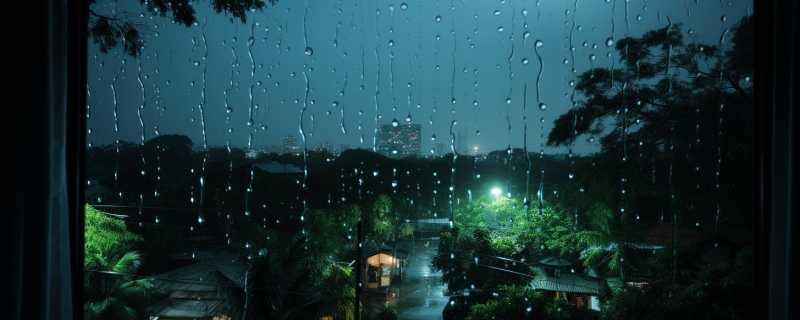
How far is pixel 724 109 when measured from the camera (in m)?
1.89

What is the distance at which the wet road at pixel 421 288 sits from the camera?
7.49ft

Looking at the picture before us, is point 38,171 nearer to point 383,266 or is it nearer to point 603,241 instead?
point 383,266

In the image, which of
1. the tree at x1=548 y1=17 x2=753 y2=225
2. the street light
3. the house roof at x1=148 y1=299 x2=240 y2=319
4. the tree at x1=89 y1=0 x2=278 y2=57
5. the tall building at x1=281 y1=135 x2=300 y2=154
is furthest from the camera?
the street light

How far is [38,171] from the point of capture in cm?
89

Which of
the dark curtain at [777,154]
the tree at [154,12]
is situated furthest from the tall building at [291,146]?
the dark curtain at [777,154]

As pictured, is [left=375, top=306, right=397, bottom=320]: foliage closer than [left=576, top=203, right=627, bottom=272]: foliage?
No

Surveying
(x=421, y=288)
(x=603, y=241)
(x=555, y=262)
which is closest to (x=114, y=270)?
(x=421, y=288)

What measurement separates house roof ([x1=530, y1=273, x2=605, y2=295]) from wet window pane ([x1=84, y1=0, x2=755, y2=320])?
0.04 feet

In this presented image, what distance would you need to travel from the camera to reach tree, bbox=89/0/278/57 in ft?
5.80

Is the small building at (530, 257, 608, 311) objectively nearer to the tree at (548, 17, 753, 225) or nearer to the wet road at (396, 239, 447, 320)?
the tree at (548, 17, 753, 225)

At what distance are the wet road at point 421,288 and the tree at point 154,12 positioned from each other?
1.66 m

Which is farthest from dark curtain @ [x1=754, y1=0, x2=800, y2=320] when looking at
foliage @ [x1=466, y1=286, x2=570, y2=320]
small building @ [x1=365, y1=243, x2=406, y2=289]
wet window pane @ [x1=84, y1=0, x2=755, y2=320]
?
small building @ [x1=365, y1=243, x2=406, y2=289]

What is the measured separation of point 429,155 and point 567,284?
106cm

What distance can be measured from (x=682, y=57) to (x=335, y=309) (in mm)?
2447
